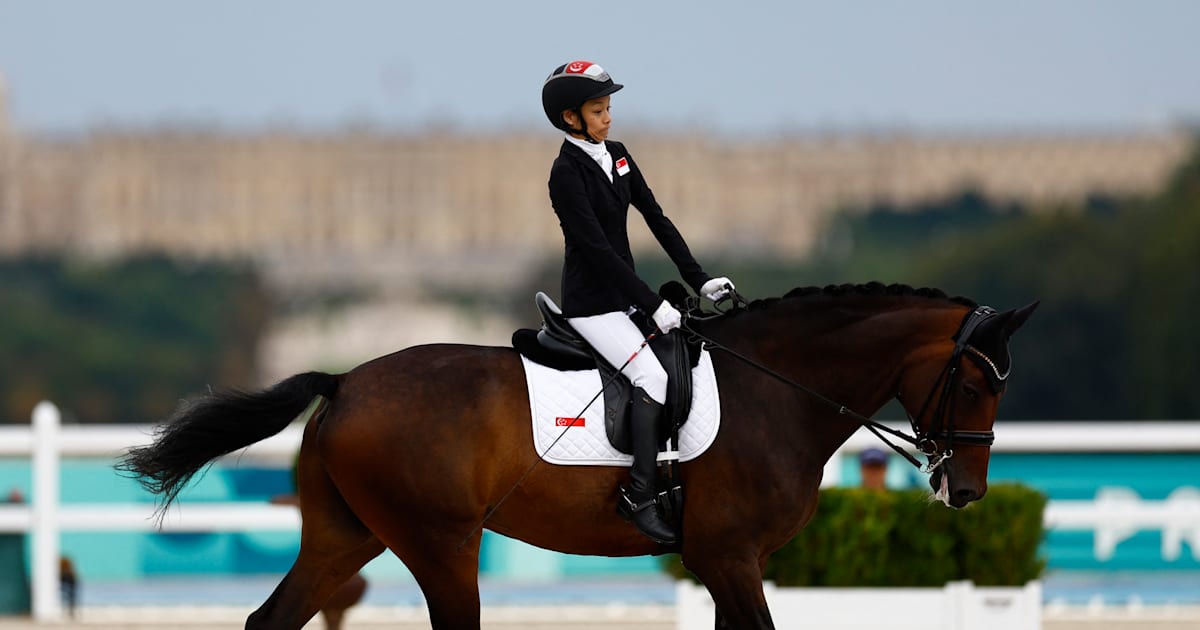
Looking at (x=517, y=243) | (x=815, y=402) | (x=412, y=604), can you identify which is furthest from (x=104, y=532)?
(x=517, y=243)

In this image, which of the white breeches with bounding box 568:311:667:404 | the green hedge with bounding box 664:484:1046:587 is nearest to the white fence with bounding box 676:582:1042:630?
the green hedge with bounding box 664:484:1046:587

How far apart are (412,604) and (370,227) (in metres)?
124

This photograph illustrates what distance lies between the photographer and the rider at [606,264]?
6.11 metres

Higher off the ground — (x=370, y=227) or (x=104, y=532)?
(x=104, y=532)

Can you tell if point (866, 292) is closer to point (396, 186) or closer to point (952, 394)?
point (952, 394)

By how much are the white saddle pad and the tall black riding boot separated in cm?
11

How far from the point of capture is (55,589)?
11.6 meters

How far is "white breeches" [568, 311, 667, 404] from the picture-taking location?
615 cm

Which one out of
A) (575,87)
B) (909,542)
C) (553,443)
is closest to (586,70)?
(575,87)

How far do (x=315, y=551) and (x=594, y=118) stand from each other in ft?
5.40

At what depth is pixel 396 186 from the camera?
137 metres

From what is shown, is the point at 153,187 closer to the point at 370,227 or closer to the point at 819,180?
the point at 370,227

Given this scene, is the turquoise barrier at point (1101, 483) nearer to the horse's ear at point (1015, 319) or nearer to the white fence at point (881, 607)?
the white fence at point (881, 607)

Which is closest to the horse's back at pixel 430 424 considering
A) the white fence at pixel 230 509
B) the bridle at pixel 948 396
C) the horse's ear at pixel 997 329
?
the bridle at pixel 948 396
